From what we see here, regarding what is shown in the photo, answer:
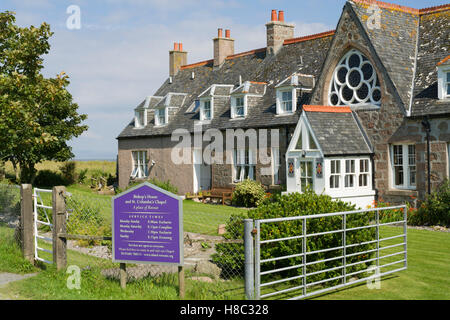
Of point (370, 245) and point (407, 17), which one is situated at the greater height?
point (407, 17)

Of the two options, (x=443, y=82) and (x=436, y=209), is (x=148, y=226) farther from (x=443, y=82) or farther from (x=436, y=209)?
(x=443, y=82)

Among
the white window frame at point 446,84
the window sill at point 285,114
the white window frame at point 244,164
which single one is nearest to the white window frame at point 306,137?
the window sill at point 285,114

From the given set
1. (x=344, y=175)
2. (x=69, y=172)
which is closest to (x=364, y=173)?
(x=344, y=175)

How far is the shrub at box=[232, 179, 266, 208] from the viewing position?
1009 inches

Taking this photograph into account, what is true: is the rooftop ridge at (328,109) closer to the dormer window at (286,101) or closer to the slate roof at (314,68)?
the slate roof at (314,68)

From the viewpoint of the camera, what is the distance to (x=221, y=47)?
116 feet

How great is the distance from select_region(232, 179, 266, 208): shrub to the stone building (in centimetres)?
82

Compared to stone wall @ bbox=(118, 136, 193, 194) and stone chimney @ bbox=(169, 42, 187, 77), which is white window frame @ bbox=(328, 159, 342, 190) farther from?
stone chimney @ bbox=(169, 42, 187, 77)

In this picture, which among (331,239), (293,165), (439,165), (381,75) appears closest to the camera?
(331,239)

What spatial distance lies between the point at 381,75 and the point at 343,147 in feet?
10.4

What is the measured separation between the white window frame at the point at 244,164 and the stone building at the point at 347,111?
5 cm

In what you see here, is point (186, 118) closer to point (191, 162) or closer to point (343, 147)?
point (191, 162)

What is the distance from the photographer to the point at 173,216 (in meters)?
8.82
